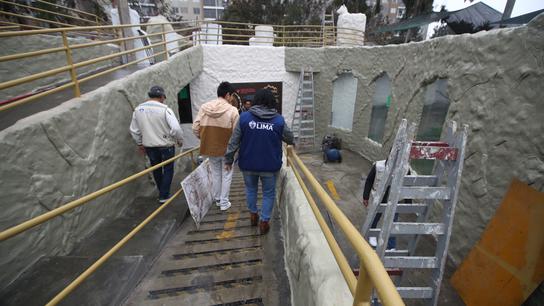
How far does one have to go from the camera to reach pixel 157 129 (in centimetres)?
377

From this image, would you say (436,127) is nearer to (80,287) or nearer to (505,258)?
(505,258)

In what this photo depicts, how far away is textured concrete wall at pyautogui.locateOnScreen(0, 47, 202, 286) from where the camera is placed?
2.33 metres

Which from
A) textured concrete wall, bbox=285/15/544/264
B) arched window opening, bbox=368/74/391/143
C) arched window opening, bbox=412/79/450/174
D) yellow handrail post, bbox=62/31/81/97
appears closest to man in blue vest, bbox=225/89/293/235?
yellow handrail post, bbox=62/31/81/97

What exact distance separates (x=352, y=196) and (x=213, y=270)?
4466 millimetres

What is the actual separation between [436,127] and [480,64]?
146 centimetres

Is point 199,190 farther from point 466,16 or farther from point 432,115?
point 466,16

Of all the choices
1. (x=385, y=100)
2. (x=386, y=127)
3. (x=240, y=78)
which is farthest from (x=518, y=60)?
(x=240, y=78)

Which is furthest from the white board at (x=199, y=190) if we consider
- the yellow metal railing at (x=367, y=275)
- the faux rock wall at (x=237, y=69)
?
the faux rock wall at (x=237, y=69)

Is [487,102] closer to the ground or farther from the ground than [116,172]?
farther from the ground

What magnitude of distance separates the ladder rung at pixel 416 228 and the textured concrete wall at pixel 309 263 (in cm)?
70

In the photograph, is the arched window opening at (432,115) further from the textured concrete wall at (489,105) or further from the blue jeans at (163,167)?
the blue jeans at (163,167)

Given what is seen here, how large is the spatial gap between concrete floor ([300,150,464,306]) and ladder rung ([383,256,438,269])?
0.46 meters

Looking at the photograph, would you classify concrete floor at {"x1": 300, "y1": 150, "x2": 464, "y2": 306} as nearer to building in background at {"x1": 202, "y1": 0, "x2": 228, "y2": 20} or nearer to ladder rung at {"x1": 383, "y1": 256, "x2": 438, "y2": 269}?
ladder rung at {"x1": 383, "y1": 256, "x2": 438, "y2": 269}

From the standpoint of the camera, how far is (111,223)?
3504 millimetres
